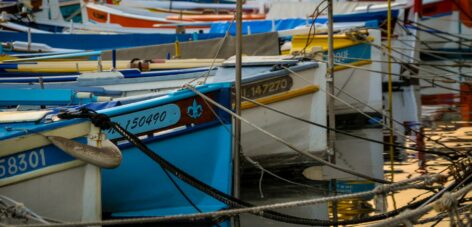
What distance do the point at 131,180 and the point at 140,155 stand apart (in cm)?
26

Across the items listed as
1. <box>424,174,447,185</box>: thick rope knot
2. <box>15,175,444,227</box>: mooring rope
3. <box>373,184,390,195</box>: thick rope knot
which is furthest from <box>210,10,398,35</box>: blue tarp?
<box>373,184,390,195</box>: thick rope knot

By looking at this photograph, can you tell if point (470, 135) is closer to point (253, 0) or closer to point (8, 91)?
point (8, 91)

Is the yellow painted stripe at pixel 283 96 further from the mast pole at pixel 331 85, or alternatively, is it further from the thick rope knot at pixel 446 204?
the thick rope knot at pixel 446 204

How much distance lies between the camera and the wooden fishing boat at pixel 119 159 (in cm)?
800

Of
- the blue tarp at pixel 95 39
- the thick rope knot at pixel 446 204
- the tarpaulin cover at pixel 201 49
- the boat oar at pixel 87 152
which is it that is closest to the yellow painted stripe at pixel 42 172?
the boat oar at pixel 87 152

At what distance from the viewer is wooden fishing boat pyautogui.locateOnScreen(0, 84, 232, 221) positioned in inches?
315

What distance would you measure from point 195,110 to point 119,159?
1.82 meters

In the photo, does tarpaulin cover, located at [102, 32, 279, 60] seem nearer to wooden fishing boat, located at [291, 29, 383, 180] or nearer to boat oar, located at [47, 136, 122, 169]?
wooden fishing boat, located at [291, 29, 383, 180]

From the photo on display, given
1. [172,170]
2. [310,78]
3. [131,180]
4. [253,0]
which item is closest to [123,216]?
[131,180]

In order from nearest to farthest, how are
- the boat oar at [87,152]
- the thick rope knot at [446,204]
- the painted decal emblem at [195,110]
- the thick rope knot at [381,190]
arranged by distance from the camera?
the thick rope knot at [446,204] → the thick rope knot at [381,190] → the boat oar at [87,152] → the painted decal emblem at [195,110]

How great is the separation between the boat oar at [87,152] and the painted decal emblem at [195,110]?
5.80ft

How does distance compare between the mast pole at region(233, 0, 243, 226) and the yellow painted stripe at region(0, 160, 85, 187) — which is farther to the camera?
the mast pole at region(233, 0, 243, 226)

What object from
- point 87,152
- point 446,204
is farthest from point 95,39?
point 446,204

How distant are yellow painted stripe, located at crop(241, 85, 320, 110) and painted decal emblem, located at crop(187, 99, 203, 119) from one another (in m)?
2.24
